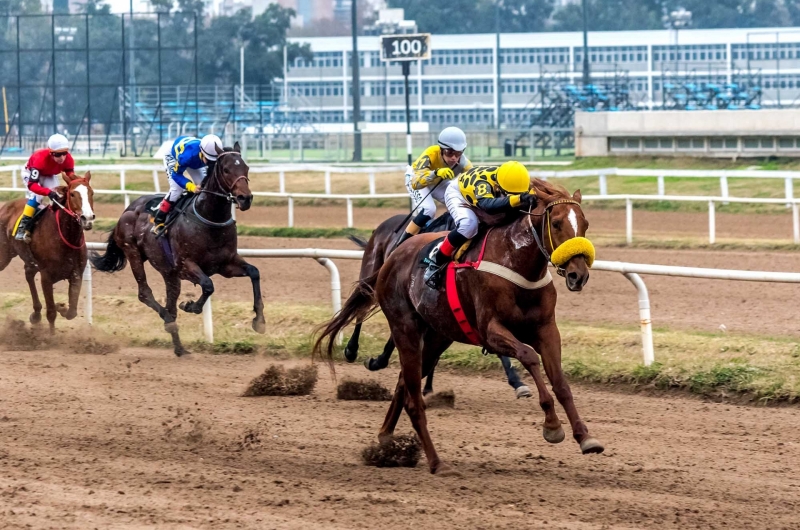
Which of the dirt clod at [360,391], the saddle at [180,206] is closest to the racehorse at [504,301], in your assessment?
the dirt clod at [360,391]

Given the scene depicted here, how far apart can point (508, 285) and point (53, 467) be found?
2.42m

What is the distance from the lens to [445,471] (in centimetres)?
577

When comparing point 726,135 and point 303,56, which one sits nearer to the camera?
point 726,135

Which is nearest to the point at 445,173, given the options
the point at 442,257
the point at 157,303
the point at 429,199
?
the point at 429,199

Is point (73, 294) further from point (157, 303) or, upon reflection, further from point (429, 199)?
point (429, 199)

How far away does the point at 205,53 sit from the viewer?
52.5 meters

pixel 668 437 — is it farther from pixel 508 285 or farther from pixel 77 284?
pixel 77 284

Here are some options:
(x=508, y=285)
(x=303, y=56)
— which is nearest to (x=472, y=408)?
(x=508, y=285)

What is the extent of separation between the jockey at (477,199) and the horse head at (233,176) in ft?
12.7

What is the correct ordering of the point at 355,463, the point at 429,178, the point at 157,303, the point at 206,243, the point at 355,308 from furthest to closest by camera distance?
1. the point at 157,303
2. the point at 206,243
3. the point at 429,178
4. the point at 355,308
5. the point at 355,463

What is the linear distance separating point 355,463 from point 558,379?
119 centimetres

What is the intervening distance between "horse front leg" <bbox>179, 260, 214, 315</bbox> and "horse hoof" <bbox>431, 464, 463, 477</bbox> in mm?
4616

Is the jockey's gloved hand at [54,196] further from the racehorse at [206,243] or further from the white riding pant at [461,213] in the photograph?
the white riding pant at [461,213]

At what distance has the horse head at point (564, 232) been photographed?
537 cm
